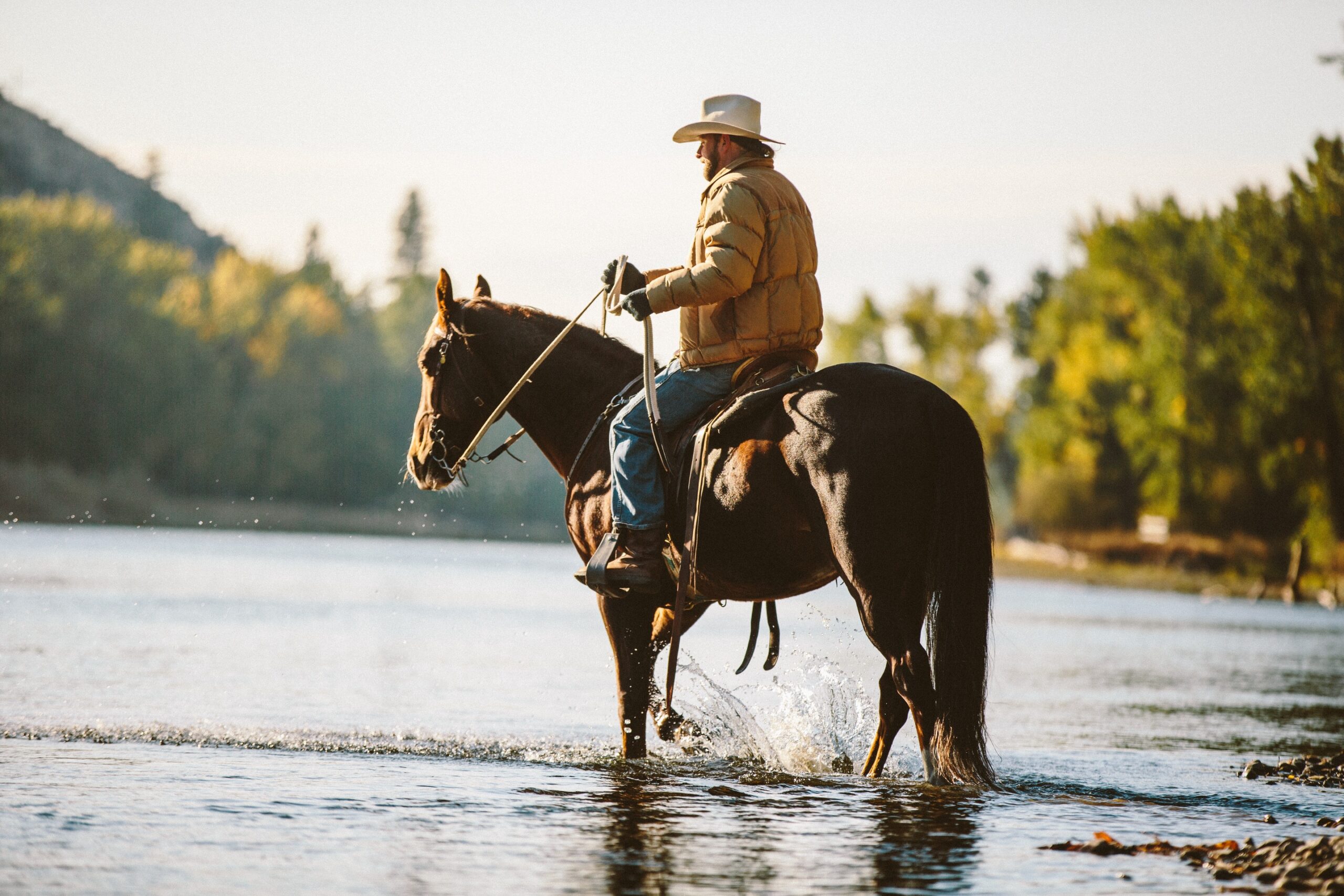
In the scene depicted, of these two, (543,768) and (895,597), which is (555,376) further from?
(895,597)

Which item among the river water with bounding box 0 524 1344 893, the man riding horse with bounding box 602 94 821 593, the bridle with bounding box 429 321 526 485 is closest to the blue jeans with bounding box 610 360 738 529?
the man riding horse with bounding box 602 94 821 593

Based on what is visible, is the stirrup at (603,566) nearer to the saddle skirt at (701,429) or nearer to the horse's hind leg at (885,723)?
the saddle skirt at (701,429)

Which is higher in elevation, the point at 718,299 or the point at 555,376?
the point at 718,299

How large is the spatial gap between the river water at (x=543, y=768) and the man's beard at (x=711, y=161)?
3.00 meters

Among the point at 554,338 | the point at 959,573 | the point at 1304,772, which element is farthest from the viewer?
the point at 1304,772

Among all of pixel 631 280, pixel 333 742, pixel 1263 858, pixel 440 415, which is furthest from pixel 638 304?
pixel 1263 858

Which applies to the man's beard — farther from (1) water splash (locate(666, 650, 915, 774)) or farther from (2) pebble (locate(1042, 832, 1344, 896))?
(2) pebble (locate(1042, 832, 1344, 896))

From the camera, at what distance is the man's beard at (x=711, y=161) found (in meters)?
8.34

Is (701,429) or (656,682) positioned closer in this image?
(701,429)

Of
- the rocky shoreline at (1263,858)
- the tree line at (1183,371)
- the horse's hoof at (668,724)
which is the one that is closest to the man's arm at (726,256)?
the horse's hoof at (668,724)

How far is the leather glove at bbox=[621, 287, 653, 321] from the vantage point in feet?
26.6

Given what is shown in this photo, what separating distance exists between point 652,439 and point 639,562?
0.64 m

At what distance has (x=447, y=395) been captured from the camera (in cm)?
963

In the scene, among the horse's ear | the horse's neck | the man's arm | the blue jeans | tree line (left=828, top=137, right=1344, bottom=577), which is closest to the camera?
the man's arm
